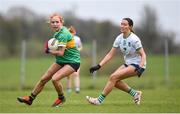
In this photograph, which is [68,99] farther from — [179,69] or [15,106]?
[179,69]

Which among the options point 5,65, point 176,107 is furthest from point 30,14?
point 176,107

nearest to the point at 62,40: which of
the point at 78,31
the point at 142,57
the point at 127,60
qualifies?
the point at 127,60

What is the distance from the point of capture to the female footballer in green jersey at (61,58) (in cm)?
1528

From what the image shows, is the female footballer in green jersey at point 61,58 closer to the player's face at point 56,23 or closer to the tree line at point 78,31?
the player's face at point 56,23

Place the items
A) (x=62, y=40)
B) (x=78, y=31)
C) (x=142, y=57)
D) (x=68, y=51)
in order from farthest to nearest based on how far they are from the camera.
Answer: (x=78, y=31) < (x=68, y=51) < (x=142, y=57) < (x=62, y=40)

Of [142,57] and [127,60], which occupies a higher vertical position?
[142,57]

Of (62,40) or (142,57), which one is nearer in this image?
(62,40)

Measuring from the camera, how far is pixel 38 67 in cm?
4106

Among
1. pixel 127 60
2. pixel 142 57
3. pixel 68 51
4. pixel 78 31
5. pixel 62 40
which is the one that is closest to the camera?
pixel 62 40

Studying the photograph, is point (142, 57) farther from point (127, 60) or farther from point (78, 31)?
point (78, 31)

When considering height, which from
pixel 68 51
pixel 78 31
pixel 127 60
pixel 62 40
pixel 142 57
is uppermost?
pixel 62 40

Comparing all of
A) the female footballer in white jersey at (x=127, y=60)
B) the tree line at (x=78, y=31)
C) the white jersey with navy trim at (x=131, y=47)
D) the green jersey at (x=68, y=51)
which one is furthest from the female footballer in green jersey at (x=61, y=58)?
the tree line at (x=78, y=31)

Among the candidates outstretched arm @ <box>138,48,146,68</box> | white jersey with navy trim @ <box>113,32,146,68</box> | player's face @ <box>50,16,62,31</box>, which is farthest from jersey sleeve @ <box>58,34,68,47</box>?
outstretched arm @ <box>138,48,146,68</box>

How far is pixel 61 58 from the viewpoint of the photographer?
15562mm
